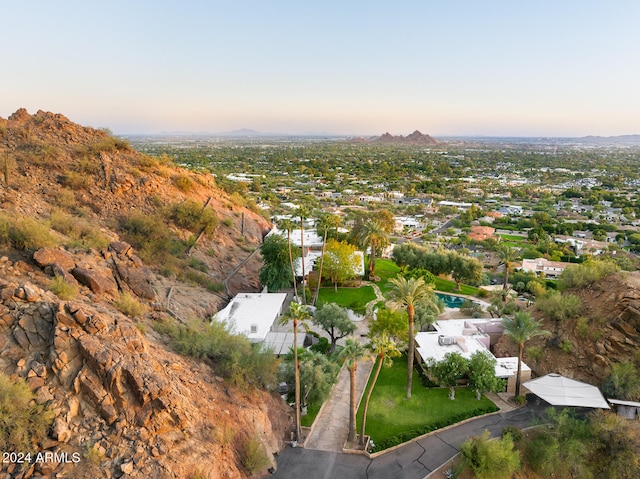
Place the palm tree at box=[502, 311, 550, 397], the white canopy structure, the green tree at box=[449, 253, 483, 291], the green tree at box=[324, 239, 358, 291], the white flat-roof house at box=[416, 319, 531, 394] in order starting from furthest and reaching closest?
the green tree at box=[449, 253, 483, 291] → the green tree at box=[324, 239, 358, 291] → the white flat-roof house at box=[416, 319, 531, 394] → the palm tree at box=[502, 311, 550, 397] → the white canopy structure

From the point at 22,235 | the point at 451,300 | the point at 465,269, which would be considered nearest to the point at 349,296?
the point at 451,300

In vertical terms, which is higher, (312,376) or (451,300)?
(312,376)

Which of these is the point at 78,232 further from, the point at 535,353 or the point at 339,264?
the point at 535,353

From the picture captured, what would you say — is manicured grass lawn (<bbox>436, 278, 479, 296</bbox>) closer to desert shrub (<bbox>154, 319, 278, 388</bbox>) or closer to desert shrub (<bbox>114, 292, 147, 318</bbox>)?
desert shrub (<bbox>154, 319, 278, 388</bbox>)

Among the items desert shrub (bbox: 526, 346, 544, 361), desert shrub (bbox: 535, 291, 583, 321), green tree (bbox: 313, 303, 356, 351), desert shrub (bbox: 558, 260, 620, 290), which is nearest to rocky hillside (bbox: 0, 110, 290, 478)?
green tree (bbox: 313, 303, 356, 351)

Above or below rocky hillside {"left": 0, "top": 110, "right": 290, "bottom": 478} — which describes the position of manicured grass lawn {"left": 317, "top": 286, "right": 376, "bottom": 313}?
below

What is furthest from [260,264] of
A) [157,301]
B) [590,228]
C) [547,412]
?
[590,228]

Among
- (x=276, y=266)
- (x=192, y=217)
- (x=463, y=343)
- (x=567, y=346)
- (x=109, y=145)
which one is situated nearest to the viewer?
(x=567, y=346)

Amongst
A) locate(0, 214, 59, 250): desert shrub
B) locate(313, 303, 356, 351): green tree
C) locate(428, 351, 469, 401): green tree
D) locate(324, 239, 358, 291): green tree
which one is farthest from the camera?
locate(324, 239, 358, 291): green tree

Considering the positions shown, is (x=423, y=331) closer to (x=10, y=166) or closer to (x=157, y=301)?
(x=157, y=301)
